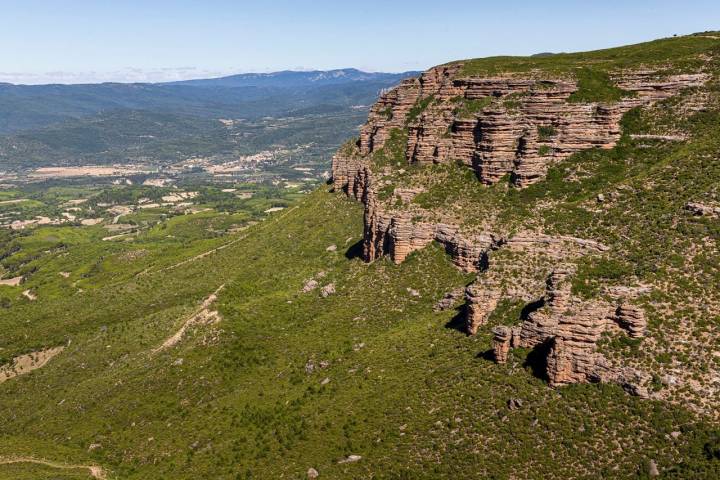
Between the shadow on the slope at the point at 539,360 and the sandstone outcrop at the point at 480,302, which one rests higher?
the sandstone outcrop at the point at 480,302

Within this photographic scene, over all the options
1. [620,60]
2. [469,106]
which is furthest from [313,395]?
[620,60]

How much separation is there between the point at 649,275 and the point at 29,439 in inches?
3352

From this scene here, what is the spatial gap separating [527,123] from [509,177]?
28.5 feet

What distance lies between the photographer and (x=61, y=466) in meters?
68.7

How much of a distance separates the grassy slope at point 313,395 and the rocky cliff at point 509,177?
3268 millimetres

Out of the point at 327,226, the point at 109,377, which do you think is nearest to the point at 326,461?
the point at 109,377

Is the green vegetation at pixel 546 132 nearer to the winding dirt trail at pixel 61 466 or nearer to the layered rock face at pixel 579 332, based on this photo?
the layered rock face at pixel 579 332

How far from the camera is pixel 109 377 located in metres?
89.1

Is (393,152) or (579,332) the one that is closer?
(579,332)

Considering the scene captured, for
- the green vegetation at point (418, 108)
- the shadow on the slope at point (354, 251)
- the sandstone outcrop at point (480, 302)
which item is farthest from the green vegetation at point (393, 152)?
the sandstone outcrop at point (480, 302)

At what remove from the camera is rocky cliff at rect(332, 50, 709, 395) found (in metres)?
53.2

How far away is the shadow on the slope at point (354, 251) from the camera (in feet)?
337

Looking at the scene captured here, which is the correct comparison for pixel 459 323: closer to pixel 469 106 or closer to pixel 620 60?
pixel 469 106

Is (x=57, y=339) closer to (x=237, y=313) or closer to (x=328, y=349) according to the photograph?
(x=237, y=313)
